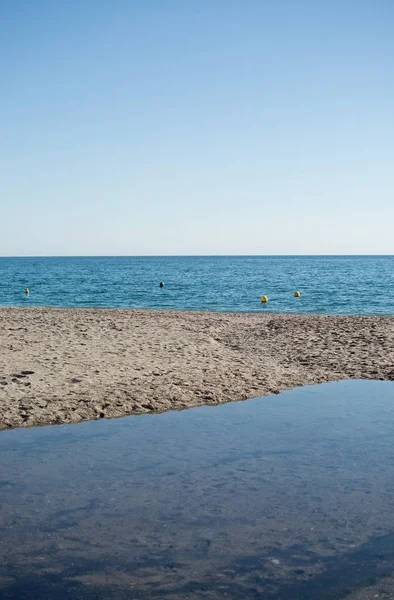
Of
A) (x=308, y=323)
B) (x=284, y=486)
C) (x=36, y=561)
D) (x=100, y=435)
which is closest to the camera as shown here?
(x=36, y=561)

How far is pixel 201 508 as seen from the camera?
24.5 ft

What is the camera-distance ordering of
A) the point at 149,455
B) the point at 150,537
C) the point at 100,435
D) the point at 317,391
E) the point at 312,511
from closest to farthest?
1. the point at 150,537
2. the point at 312,511
3. the point at 149,455
4. the point at 100,435
5. the point at 317,391

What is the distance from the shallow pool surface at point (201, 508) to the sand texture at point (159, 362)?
111 cm

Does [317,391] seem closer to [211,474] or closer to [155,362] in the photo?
[155,362]

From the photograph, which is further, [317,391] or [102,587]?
[317,391]

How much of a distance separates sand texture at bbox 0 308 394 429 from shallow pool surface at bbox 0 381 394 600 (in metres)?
1.11

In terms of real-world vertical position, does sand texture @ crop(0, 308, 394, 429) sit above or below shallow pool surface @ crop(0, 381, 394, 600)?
above

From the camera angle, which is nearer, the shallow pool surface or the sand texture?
the shallow pool surface

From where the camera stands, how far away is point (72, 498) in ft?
25.4

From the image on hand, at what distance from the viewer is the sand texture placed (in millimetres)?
12203

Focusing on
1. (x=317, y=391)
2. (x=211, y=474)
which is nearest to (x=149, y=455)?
(x=211, y=474)

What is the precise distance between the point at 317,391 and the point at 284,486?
5.96 meters

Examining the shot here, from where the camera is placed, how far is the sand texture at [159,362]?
1220 centimetres

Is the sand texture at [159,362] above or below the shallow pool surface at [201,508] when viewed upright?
above
